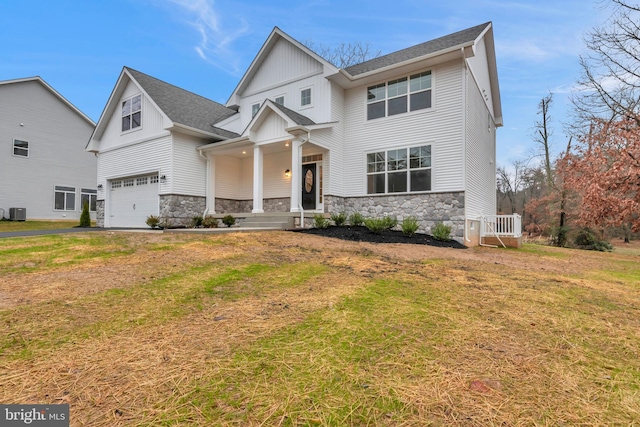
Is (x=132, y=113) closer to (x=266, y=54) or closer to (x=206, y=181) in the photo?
(x=206, y=181)

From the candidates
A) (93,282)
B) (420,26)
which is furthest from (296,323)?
(420,26)

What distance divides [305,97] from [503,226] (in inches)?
360

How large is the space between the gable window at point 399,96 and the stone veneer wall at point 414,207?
3.21 meters

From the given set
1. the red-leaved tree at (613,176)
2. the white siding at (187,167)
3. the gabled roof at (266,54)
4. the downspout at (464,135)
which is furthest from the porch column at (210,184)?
the red-leaved tree at (613,176)

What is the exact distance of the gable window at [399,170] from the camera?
10.5 m

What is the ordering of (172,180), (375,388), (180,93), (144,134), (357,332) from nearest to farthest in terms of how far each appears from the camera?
(375,388) → (357,332) → (172,180) → (144,134) → (180,93)

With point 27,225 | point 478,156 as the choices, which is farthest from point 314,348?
point 27,225

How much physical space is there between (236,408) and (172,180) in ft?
40.3

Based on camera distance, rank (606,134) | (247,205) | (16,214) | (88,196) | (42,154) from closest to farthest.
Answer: (606,134) → (247,205) → (16,214) → (42,154) → (88,196)

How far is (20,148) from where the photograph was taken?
17.2 metres

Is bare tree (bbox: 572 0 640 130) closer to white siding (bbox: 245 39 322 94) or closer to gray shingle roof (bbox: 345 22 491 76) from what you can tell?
gray shingle roof (bbox: 345 22 491 76)

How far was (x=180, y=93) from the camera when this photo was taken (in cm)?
1513

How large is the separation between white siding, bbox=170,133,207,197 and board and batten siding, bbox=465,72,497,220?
1066cm

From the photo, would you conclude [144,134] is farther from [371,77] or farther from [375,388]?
[375,388]
